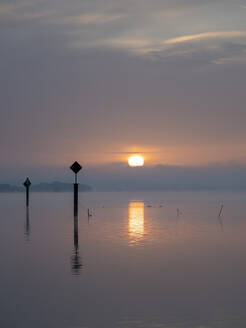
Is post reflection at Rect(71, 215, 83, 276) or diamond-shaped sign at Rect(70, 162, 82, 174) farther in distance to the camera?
diamond-shaped sign at Rect(70, 162, 82, 174)

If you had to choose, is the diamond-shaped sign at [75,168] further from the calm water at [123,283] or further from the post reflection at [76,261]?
the calm water at [123,283]

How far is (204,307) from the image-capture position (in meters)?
14.5

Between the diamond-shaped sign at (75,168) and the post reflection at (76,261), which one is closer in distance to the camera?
the post reflection at (76,261)

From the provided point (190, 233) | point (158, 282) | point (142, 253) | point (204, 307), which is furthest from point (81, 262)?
point (190, 233)

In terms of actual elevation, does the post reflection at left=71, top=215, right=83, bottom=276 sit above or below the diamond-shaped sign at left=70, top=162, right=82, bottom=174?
below

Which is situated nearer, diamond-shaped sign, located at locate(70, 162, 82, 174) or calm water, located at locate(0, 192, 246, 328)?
calm water, located at locate(0, 192, 246, 328)

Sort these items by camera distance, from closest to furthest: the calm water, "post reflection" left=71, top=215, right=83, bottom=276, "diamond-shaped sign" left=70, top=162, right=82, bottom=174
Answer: the calm water
"post reflection" left=71, top=215, right=83, bottom=276
"diamond-shaped sign" left=70, top=162, right=82, bottom=174

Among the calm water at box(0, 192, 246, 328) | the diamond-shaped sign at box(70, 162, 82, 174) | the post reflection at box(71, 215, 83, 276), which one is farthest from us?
the diamond-shaped sign at box(70, 162, 82, 174)

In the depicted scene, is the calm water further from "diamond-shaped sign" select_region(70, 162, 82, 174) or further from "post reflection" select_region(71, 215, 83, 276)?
"diamond-shaped sign" select_region(70, 162, 82, 174)

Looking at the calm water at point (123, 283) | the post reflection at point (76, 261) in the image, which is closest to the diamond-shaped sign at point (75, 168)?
the post reflection at point (76, 261)

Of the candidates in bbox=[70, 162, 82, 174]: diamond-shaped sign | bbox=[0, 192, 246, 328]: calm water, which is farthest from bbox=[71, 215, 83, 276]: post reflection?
bbox=[70, 162, 82, 174]: diamond-shaped sign

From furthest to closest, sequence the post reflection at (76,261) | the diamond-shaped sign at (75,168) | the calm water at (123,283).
→ the diamond-shaped sign at (75,168), the post reflection at (76,261), the calm water at (123,283)

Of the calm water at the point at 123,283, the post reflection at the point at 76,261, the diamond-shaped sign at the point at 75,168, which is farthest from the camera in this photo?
the diamond-shaped sign at the point at 75,168

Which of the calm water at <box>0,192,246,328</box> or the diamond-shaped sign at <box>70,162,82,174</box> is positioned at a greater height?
the diamond-shaped sign at <box>70,162,82,174</box>
